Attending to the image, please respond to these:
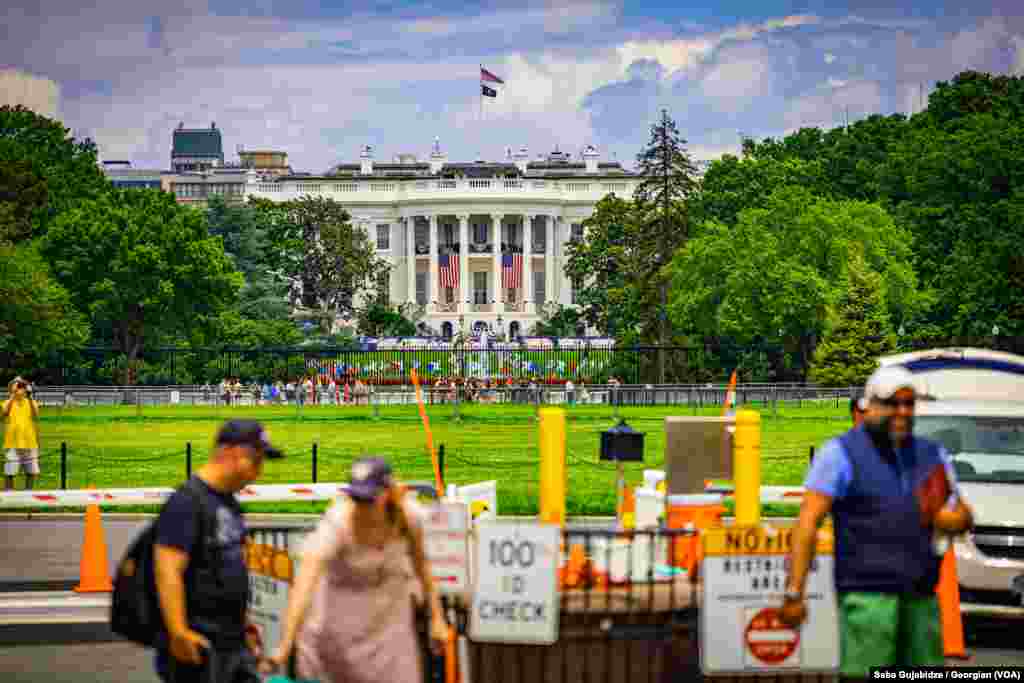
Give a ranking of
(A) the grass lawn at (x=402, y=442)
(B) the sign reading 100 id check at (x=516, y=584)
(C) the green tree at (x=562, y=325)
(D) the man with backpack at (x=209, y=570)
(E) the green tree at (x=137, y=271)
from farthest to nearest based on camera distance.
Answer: (C) the green tree at (x=562, y=325) → (E) the green tree at (x=137, y=271) → (A) the grass lawn at (x=402, y=442) → (B) the sign reading 100 id check at (x=516, y=584) → (D) the man with backpack at (x=209, y=570)

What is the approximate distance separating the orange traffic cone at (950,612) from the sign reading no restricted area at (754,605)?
4149mm

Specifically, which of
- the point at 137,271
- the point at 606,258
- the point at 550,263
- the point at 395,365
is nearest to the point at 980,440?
the point at 137,271

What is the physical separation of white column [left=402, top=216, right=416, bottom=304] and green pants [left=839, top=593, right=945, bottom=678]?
159594mm

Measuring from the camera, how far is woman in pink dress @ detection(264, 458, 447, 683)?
9602mm

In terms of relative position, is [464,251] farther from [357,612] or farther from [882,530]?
[357,612]

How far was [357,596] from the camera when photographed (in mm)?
9648

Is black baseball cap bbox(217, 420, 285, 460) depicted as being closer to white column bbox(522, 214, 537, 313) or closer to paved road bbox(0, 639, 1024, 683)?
paved road bbox(0, 639, 1024, 683)

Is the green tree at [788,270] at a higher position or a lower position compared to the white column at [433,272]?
lower

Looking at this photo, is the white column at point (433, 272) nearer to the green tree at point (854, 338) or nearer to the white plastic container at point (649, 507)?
the green tree at point (854, 338)

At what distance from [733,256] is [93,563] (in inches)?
2336

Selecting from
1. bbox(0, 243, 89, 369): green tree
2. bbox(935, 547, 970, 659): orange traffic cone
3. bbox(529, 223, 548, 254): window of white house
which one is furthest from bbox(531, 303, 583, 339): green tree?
bbox(935, 547, 970, 659): orange traffic cone

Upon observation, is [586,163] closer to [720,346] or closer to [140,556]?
[720,346]

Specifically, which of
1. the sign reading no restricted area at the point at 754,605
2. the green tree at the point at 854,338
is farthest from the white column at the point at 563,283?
the sign reading no restricted area at the point at 754,605

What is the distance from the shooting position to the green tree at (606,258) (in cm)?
10606
